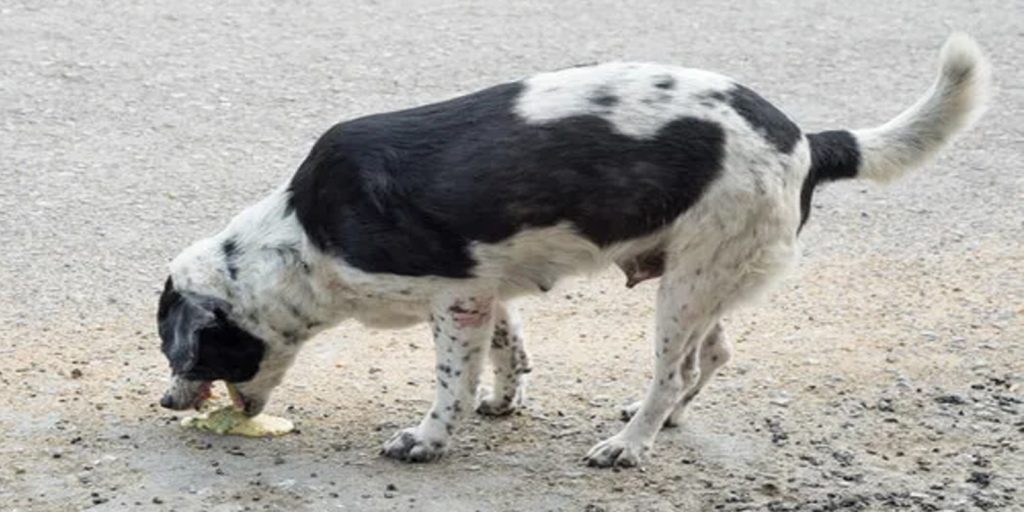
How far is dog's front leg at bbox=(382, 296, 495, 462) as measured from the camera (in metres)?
6.02

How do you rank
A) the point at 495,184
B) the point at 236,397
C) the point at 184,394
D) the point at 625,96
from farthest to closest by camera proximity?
the point at 236,397
the point at 184,394
the point at 625,96
the point at 495,184

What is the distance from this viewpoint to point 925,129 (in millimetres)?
6301

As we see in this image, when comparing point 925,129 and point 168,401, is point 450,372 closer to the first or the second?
point 168,401

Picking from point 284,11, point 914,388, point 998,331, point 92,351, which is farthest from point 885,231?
point 284,11

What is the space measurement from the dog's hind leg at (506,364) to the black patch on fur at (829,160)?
1.06 m

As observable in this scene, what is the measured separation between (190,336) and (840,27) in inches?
294

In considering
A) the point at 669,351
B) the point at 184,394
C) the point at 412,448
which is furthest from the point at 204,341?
the point at 669,351

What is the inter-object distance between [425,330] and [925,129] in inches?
85.7

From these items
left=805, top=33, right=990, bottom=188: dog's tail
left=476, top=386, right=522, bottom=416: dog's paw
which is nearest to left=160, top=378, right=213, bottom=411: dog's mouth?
left=476, top=386, right=522, bottom=416: dog's paw

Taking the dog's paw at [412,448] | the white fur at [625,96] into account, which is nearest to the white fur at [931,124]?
the white fur at [625,96]

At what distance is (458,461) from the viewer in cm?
618

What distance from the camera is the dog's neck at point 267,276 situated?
6.08m

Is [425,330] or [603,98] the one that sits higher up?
[603,98]

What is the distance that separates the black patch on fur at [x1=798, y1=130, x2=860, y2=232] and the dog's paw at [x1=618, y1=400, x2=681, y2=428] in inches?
32.6
